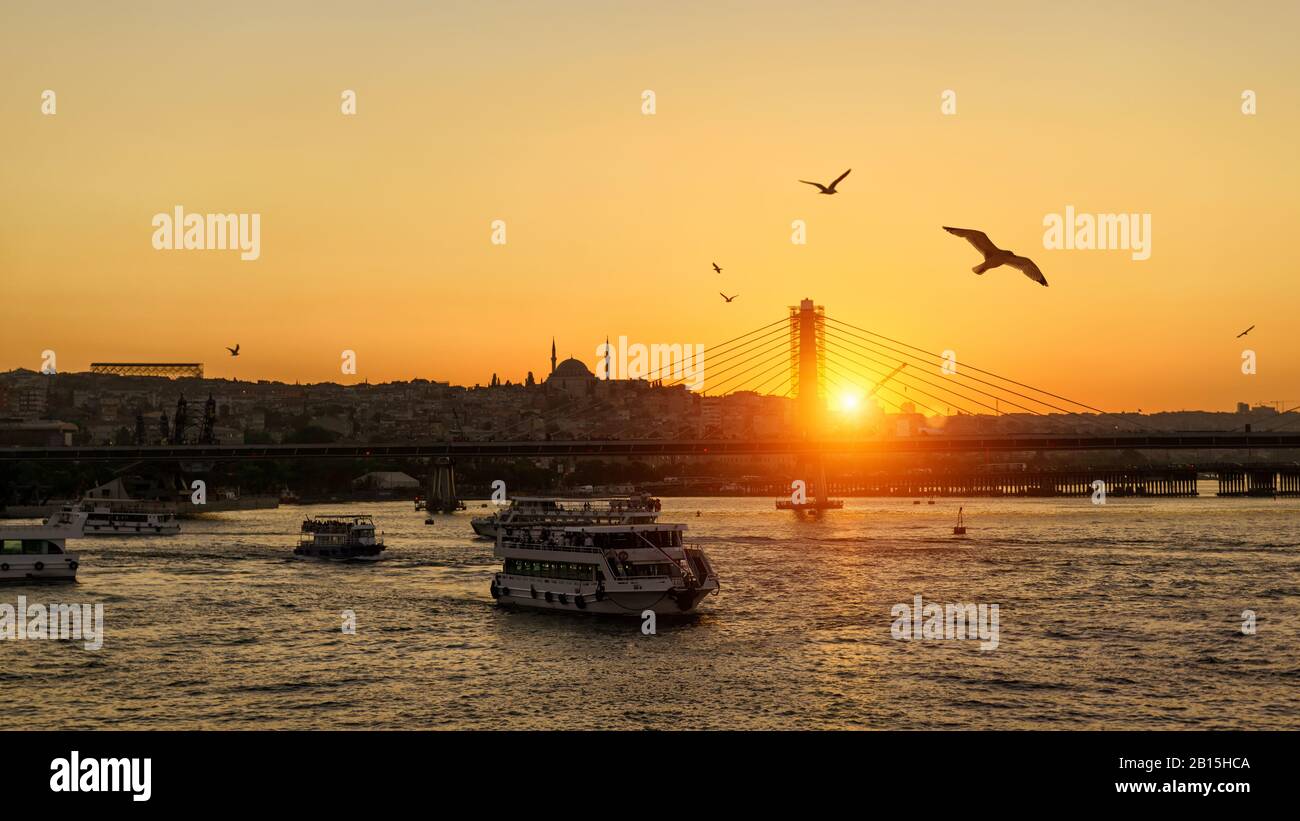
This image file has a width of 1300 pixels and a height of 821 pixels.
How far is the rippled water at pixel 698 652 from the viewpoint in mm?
28094

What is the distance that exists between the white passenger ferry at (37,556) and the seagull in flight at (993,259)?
48525 mm

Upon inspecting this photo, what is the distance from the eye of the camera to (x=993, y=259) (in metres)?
17.5

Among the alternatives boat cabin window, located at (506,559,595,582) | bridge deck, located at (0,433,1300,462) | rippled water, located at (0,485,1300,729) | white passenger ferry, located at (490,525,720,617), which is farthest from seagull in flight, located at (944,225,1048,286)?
bridge deck, located at (0,433,1300,462)

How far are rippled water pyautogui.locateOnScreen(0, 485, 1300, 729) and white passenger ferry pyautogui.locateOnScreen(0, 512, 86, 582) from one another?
1.65 meters

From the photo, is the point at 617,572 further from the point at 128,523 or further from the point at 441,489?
the point at 441,489


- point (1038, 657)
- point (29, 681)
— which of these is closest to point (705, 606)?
point (1038, 657)

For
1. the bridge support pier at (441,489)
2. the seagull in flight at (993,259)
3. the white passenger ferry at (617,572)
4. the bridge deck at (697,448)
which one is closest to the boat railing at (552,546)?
the white passenger ferry at (617,572)

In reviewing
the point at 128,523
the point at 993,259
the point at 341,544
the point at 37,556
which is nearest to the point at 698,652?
the point at 993,259

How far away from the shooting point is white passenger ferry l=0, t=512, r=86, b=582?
56.1 meters

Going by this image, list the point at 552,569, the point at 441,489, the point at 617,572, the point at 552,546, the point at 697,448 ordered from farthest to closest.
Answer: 1. the point at 441,489
2. the point at 697,448
3. the point at 552,546
4. the point at 552,569
5. the point at 617,572

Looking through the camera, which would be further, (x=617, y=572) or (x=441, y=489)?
(x=441, y=489)

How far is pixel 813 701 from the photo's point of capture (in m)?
29.2

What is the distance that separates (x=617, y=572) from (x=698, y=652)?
8.08 metres

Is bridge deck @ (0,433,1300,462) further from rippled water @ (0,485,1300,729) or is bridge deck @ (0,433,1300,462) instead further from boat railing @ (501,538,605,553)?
boat railing @ (501,538,605,553)
